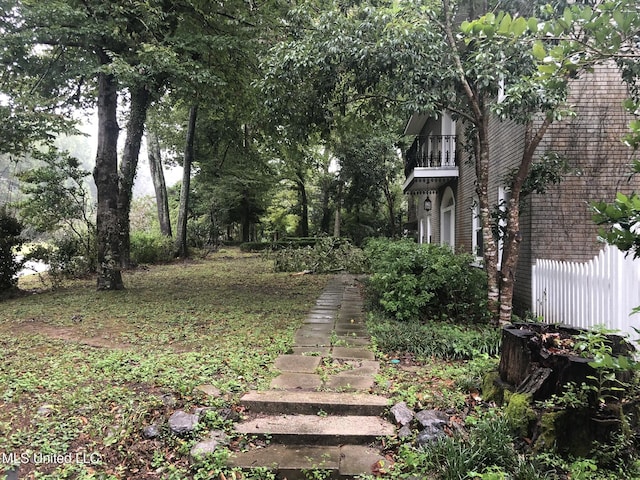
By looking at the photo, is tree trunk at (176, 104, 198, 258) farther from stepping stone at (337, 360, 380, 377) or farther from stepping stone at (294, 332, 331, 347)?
stepping stone at (337, 360, 380, 377)

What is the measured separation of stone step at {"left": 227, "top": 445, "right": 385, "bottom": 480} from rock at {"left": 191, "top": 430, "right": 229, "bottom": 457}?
159 millimetres

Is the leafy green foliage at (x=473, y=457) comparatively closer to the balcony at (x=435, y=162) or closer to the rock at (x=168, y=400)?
the rock at (x=168, y=400)

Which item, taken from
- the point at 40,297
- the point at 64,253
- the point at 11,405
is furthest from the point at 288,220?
the point at 11,405

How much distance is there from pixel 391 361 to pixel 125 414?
2.71 m

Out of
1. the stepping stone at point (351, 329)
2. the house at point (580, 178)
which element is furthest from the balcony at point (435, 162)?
the stepping stone at point (351, 329)

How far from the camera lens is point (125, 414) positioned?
3.18 metres

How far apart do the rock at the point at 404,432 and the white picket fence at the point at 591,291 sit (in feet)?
7.84

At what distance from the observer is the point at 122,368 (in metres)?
4.16

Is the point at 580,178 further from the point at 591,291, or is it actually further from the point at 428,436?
the point at 428,436

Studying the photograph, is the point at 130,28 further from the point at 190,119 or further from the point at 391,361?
the point at 190,119

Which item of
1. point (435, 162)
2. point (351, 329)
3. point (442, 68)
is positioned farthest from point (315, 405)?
point (435, 162)

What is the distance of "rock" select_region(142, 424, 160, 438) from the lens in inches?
118

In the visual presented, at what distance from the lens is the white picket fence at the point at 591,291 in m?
4.43

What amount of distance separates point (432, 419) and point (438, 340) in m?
1.97
